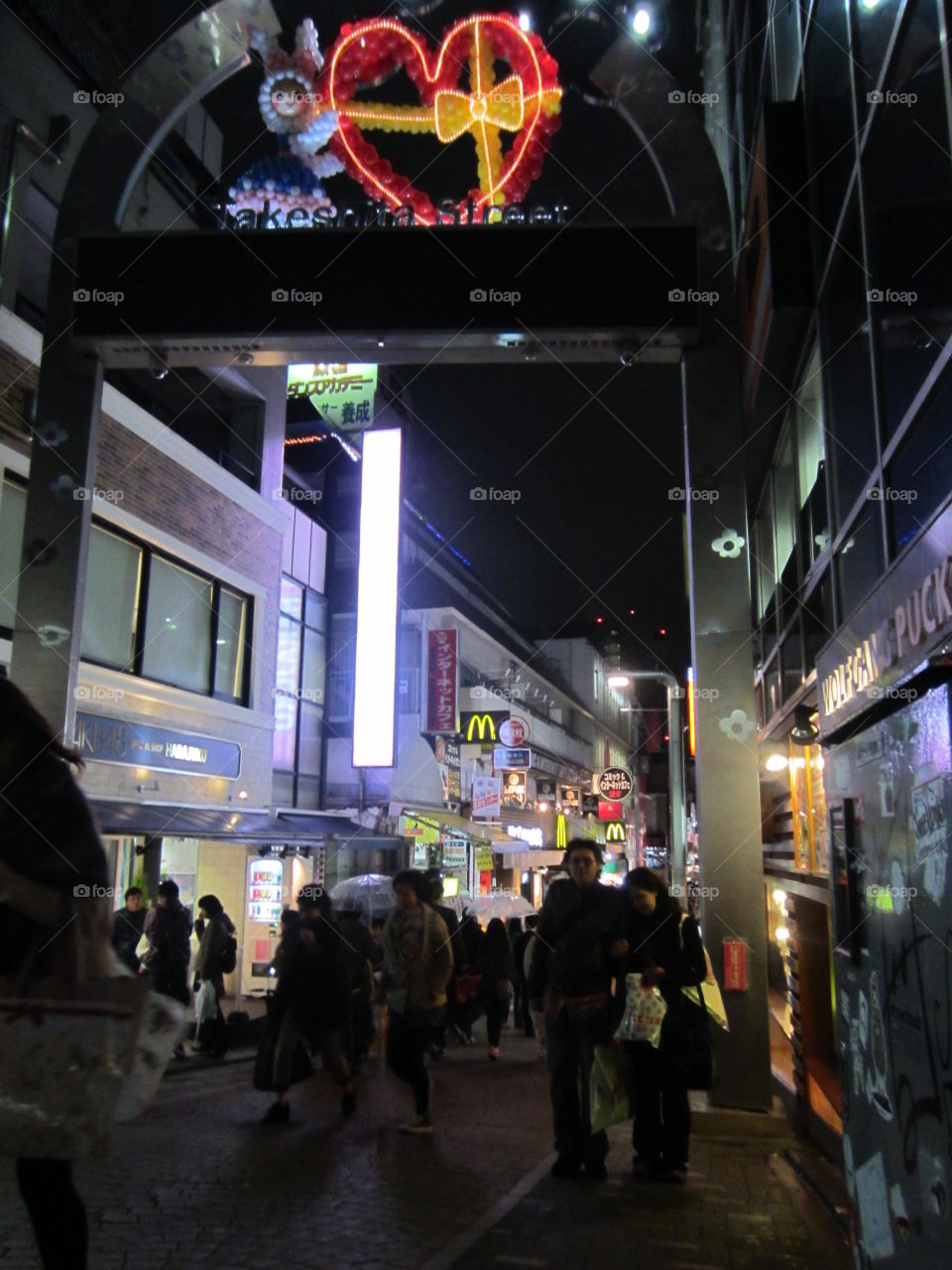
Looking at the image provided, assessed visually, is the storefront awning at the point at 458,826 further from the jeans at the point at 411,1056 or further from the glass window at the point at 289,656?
the jeans at the point at 411,1056

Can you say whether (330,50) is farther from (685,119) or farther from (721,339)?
(721,339)

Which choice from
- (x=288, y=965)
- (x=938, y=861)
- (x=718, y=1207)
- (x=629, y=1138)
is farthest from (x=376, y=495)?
(x=938, y=861)

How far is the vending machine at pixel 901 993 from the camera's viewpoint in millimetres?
2615

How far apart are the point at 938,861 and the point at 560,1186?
4515 mm

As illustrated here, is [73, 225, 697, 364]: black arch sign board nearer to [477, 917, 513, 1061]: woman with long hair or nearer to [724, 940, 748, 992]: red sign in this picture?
[724, 940, 748, 992]: red sign

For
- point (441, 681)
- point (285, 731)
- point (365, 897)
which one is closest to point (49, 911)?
point (365, 897)

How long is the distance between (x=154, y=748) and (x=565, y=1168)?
902 centimetres

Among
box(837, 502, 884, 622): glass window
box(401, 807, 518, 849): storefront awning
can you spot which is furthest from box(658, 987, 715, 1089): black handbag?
box(401, 807, 518, 849): storefront awning

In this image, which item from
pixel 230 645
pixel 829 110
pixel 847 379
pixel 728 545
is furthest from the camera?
pixel 230 645

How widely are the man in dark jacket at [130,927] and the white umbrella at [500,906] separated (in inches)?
212

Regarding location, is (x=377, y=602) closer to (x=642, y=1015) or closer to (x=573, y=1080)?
(x=573, y=1080)

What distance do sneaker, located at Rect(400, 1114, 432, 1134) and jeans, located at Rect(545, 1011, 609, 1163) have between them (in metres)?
1.53

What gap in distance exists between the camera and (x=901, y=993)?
9.80 feet

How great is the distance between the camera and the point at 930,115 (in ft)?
20.6
